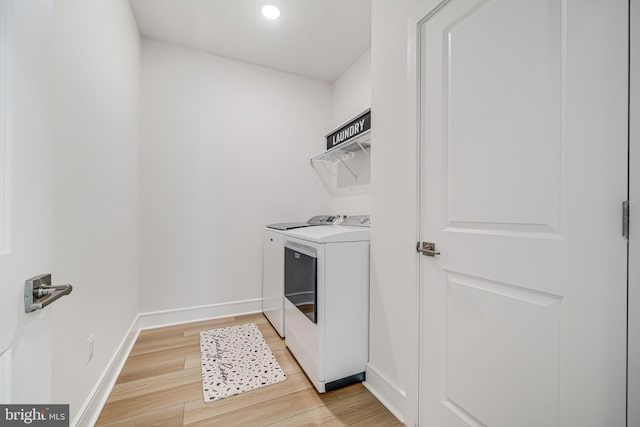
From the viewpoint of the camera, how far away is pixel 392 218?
142cm

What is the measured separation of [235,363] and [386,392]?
1.01 metres

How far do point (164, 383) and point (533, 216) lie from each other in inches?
82.0

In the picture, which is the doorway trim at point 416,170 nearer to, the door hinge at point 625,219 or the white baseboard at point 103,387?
the door hinge at point 625,219

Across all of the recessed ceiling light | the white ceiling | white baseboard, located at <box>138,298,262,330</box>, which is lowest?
white baseboard, located at <box>138,298,262,330</box>

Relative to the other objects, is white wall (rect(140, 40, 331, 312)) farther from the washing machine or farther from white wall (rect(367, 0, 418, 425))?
white wall (rect(367, 0, 418, 425))

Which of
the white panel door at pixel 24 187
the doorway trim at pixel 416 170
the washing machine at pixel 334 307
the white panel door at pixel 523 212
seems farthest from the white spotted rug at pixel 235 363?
the white panel door at pixel 24 187

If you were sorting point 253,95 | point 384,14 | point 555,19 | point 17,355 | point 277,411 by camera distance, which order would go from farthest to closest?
1. point 253,95
2. point 384,14
3. point 277,411
4. point 555,19
5. point 17,355

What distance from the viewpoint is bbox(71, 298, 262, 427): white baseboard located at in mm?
1255

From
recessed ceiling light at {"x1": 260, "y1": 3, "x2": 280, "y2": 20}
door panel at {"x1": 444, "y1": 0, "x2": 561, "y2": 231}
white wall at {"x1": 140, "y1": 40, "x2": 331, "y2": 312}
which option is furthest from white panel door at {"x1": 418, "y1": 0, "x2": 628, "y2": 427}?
white wall at {"x1": 140, "y1": 40, "x2": 331, "y2": 312}

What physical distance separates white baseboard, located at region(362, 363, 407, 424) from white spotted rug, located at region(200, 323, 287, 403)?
0.54 metres

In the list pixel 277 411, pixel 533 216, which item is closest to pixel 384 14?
pixel 533 216

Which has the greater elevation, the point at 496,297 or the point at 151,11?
the point at 151,11

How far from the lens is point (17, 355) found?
50 cm

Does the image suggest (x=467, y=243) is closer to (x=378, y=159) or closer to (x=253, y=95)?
(x=378, y=159)
